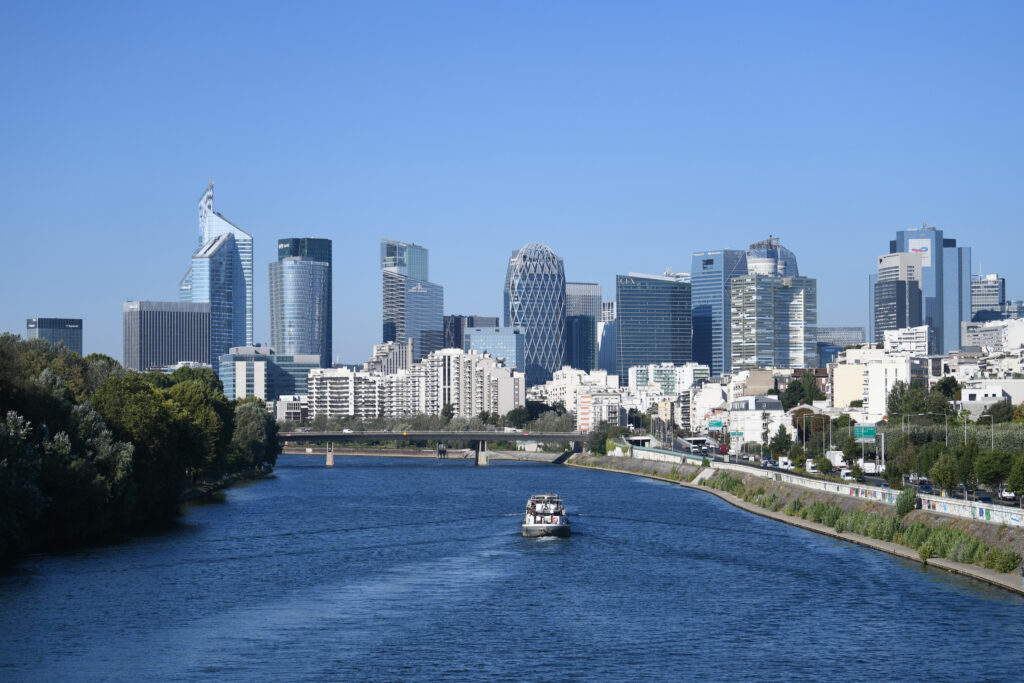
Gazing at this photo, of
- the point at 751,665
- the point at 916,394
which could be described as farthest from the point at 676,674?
the point at 916,394

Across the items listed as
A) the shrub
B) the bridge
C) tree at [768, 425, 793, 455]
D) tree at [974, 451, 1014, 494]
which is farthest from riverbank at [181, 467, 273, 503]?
tree at [768, 425, 793, 455]

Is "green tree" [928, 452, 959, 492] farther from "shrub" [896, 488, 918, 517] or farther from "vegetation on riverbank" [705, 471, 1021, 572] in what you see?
"shrub" [896, 488, 918, 517]

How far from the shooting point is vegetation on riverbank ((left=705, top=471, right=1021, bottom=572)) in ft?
169

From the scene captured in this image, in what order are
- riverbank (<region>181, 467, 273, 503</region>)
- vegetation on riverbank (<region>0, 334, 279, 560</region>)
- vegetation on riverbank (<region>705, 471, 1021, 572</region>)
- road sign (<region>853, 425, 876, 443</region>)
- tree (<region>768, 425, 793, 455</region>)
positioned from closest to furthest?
vegetation on riverbank (<region>705, 471, 1021, 572</region>) → vegetation on riverbank (<region>0, 334, 279, 560</region>) → riverbank (<region>181, 467, 273, 503</region>) → road sign (<region>853, 425, 876, 443</region>) → tree (<region>768, 425, 793, 455</region>)

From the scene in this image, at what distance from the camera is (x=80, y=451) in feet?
213

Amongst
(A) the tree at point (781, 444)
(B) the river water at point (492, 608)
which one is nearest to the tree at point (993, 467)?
(B) the river water at point (492, 608)

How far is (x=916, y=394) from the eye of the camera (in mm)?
131625

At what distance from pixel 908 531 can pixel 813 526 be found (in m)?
12.8

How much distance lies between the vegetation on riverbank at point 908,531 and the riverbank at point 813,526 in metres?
0.30

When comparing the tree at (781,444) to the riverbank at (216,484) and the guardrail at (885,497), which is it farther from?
the riverbank at (216,484)

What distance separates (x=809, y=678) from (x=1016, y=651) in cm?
685

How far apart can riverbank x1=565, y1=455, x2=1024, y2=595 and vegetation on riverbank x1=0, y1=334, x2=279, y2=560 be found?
35497mm

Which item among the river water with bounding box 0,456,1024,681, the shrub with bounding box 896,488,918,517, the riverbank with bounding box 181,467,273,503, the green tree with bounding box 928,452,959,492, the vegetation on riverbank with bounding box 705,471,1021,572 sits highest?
the green tree with bounding box 928,452,959,492

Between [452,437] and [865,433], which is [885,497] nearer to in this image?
[865,433]
